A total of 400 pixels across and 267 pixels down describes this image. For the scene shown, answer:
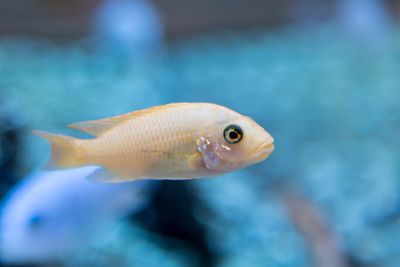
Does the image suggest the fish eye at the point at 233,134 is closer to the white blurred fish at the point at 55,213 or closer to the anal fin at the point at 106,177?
the anal fin at the point at 106,177

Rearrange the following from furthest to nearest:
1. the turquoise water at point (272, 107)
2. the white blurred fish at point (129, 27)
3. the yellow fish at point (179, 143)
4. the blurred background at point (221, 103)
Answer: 1. the white blurred fish at point (129, 27)
2. the turquoise water at point (272, 107)
3. the blurred background at point (221, 103)
4. the yellow fish at point (179, 143)

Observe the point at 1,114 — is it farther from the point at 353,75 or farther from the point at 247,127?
the point at 353,75

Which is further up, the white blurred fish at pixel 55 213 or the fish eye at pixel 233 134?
the white blurred fish at pixel 55 213

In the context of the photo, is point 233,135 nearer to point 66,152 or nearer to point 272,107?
point 66,152

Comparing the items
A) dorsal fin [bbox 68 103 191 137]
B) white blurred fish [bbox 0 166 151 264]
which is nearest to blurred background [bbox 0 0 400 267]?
white blurred fish [bbox 0 166 151 264]

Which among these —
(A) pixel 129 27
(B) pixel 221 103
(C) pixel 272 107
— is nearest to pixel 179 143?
(B) pixel 221 103

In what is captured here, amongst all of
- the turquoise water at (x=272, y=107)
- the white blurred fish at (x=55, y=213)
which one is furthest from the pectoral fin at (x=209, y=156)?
the turquoise water at (x=272, y=107)

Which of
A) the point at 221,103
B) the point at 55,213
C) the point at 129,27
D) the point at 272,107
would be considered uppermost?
the point at 129,27
